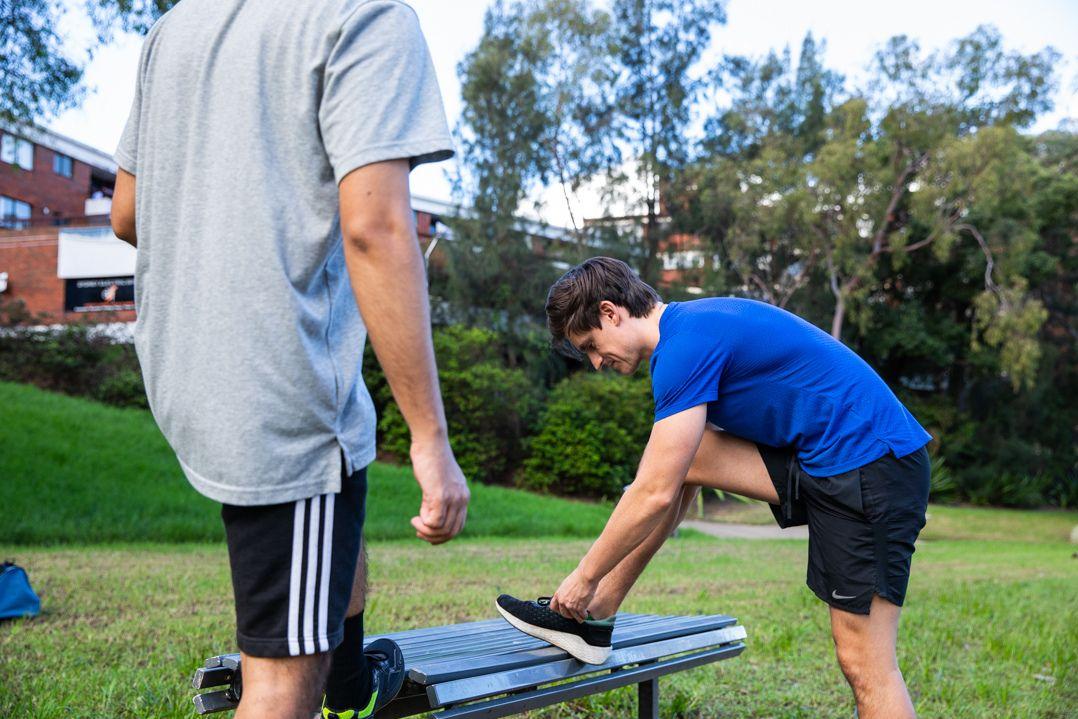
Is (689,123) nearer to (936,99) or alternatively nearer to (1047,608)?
(936,99)

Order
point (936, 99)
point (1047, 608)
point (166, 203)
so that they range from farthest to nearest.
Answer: point (936, 99)
point (1047, 608)
point (166, 203)

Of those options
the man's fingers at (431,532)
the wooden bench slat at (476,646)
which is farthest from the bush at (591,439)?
the man's fingers at (431,532)

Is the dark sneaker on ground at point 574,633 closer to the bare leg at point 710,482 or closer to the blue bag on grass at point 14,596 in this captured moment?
the bare leg at point 710,482

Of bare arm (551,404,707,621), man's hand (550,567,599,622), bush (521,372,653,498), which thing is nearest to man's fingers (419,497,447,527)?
bare arm (551,404,707,621)

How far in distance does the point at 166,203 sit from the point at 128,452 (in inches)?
597

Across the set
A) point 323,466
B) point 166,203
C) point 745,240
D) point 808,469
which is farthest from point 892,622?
point 745,240

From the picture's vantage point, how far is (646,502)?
279cm

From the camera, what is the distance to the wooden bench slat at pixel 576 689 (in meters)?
2.54

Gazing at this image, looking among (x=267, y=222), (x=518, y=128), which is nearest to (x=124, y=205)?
(x=267, y=222)

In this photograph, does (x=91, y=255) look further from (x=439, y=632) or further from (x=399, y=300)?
(x=399, y=300)

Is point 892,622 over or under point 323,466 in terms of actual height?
under

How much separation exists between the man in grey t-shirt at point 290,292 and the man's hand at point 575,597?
4.20ft

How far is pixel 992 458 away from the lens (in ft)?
94.6

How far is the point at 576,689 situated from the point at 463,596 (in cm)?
378
